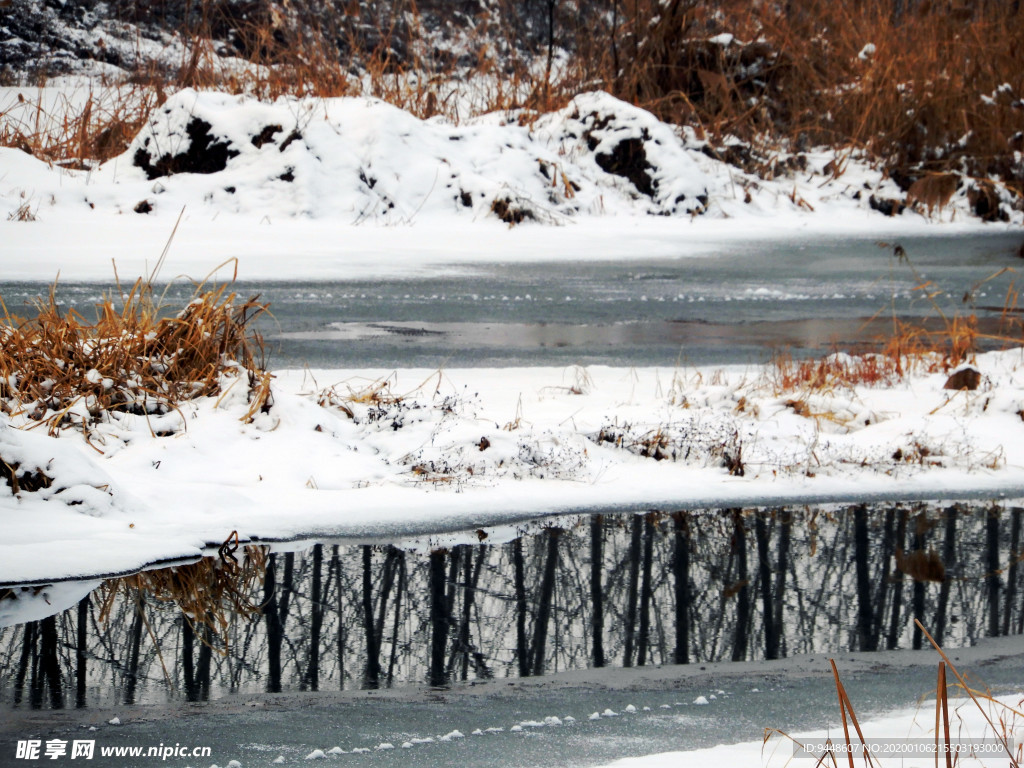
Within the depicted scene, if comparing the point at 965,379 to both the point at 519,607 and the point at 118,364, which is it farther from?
the point at 118,364

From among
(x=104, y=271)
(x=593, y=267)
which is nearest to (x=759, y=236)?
(x=593, y=267)

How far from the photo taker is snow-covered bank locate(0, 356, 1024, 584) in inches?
152

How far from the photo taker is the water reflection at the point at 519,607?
2932mm

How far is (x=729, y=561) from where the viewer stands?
151 inches

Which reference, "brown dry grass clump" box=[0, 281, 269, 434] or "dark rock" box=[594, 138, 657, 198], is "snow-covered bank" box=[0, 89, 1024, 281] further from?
"brown dry grass clump" box=[0, 281, 269, 434]

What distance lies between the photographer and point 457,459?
4672mm

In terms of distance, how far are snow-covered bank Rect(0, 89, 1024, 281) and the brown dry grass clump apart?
10.2 ft

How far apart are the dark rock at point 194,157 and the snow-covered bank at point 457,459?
16.7 ft

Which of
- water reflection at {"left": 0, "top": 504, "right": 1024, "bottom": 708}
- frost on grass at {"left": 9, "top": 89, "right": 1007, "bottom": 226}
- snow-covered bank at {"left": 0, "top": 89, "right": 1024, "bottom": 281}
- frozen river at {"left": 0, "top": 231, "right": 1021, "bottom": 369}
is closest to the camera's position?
water reflection at {"left": 0, "top": 504, "right": 1024, "bottom": 708}

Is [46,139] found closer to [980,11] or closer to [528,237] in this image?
[528,237]

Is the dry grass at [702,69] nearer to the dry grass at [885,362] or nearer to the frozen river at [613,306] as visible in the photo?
the frozen river at [613,306]

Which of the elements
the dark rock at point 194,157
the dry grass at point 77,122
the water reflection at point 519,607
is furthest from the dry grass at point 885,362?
the dry grass at point 77,122

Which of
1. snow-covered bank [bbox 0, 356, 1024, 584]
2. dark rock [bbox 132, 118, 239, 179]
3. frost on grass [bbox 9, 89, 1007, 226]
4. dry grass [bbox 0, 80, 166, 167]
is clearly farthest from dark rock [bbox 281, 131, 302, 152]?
snow-covered bank [bbox 0, 356, 1024, 584]

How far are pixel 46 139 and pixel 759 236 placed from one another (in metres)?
7.39
